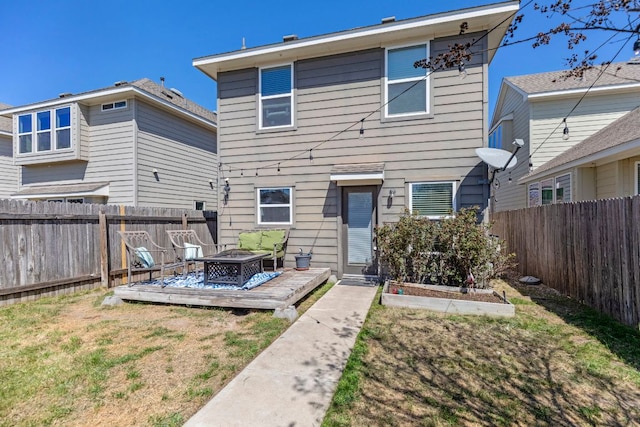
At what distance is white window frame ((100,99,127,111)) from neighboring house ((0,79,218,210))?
0.11ft

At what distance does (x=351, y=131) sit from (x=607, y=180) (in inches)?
264

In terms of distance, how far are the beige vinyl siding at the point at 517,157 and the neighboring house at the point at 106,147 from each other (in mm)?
11867

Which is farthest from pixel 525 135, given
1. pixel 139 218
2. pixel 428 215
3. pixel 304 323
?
pixel 139 218

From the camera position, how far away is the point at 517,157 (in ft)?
39.5

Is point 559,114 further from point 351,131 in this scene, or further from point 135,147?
point 135,147

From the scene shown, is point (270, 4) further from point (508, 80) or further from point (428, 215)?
point (508, 80)

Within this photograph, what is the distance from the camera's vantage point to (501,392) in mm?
2545

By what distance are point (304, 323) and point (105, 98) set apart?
10.6 metres

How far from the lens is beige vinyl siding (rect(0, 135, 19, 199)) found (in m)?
13.5

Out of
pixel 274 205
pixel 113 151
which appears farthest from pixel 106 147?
pixel 274 205

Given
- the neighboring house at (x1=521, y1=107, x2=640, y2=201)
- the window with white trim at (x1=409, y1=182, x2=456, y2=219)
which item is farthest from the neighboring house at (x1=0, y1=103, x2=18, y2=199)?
the neighboring house at (x1=521, y1=107, x2=640, y2=201)

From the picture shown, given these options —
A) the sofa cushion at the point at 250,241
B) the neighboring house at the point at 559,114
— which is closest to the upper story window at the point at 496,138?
the neighboring house at the point at 559,114

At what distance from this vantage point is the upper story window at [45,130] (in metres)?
10.5

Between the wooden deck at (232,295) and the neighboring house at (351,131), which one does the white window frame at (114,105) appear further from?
the wooden deck at (232,295)
